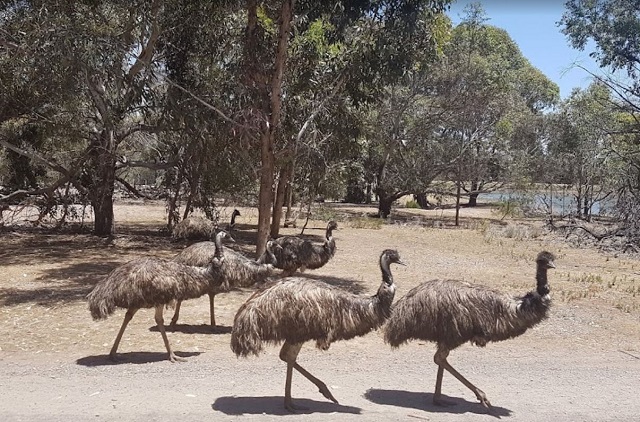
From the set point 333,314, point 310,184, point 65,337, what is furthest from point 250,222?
point 333,314

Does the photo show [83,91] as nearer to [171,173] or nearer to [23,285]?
[171,173]

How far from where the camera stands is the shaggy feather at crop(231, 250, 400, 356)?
6223 mm

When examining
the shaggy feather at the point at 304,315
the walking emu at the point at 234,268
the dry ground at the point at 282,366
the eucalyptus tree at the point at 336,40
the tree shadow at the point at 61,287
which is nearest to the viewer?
the shaggy feather at the point at 304,315

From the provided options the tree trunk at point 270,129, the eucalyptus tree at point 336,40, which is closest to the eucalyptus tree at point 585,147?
the eucalyptus tree at point 336,40

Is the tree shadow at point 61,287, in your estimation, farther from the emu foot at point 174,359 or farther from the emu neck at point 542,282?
the emu neck at point 542,282

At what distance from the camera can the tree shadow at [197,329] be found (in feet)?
30.8

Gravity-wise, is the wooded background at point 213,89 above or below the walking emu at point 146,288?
above

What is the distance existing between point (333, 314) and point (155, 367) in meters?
2.42

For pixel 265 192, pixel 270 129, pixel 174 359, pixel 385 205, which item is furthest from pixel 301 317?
pixel 385 205

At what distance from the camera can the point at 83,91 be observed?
1705 centimetres

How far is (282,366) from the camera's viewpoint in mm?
7781

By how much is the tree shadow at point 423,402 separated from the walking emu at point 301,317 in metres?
0.56

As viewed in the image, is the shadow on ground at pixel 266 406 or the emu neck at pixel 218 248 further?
the emu neck at pixel 218 248

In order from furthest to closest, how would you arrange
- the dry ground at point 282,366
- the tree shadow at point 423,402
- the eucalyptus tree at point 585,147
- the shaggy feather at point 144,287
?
the eucalyptus tree at point 585,147
the shaggy feather at point 144,287
the tree shadow at point 423,402
the dry ground at point 282,366
